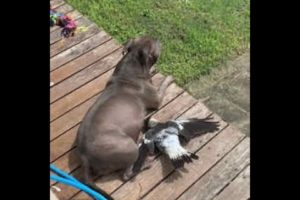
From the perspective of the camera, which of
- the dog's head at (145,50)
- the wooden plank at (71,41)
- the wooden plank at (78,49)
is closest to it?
the dog's head at (145,50)

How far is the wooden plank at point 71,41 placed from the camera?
566cm

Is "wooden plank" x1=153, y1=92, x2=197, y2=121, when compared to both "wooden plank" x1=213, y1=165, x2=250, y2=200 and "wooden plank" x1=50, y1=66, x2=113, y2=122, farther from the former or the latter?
"wooden plank" x1=213, y1=165, x2=250, y2=200

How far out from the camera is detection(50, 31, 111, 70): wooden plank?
5.50m

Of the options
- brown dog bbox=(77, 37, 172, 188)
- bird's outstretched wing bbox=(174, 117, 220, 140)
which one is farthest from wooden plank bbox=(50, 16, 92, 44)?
bird's outstretched wing bbox=(174, 117, 220, 140)

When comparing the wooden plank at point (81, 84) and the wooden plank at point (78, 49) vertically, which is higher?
the wooden plank at point (78, 49)

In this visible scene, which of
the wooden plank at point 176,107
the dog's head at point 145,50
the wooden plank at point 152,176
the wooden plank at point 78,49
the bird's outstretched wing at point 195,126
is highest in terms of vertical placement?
the dog's head at point 145,50

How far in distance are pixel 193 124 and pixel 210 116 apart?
283mm

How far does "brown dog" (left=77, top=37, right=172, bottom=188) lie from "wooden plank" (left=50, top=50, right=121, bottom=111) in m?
0.43

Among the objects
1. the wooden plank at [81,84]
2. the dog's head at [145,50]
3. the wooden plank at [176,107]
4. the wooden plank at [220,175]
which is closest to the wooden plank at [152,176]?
the wooden plank at [220,175]

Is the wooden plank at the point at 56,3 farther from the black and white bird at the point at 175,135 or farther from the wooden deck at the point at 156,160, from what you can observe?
the black and white bird at the point at 175,135

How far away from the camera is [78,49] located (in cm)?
566

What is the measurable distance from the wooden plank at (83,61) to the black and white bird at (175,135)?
1190 millimetres

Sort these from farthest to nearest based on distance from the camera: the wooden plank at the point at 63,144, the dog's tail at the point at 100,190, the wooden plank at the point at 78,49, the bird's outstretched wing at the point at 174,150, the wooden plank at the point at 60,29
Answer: the wooden plank at the point at 60,29 < the wooden plank at the point at 78,49 < the wooden plank at the point at 63,144 < the bird's outstretched wing at the point at 174,150 < the dog's tail at the point at 100,190
